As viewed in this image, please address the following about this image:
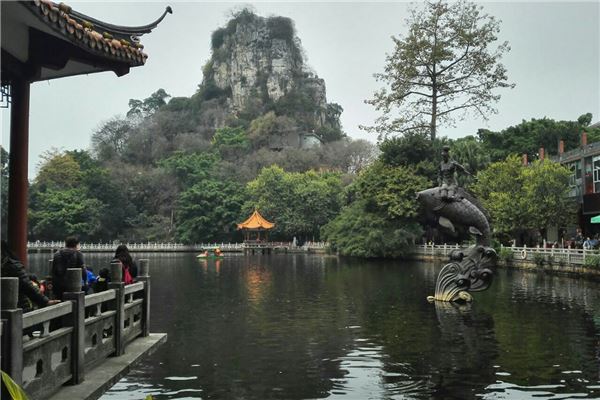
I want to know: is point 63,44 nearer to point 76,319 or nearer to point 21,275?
point 21,275

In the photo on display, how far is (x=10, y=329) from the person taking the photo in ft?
15.0

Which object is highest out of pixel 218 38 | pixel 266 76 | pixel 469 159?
pixel 218 38

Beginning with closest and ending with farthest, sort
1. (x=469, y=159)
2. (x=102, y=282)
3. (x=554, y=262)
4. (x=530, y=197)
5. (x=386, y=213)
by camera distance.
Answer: (x=102, y=282)
(x=554, y=262)
(x=530, y=197)
(x=469, y=159)
(x=386, y=213)

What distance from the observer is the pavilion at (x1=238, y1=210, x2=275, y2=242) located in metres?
55.7

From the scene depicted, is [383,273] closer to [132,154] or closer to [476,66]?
[476,66]

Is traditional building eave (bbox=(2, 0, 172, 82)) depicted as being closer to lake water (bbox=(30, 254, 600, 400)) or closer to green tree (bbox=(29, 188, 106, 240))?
lake water (bbox=(30, 254, 600, 400))

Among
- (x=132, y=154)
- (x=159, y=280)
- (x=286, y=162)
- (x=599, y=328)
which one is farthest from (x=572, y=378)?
(x=132, y=154)

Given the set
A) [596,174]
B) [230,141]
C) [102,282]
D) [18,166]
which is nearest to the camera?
[102,282]

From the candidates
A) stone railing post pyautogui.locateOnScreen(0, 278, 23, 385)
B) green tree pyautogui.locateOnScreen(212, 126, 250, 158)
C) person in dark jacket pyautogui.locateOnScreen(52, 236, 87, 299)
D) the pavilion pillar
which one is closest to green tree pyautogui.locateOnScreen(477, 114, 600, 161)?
green tree pyautogui.locateOnScreen(212, 126, 250, 158)

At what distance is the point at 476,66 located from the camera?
3388cm

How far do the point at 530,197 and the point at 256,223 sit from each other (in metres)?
28.8

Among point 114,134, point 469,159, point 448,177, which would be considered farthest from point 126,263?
point 114,134

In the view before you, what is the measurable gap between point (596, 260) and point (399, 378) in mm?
17339

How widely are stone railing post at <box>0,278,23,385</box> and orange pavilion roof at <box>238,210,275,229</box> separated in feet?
167
